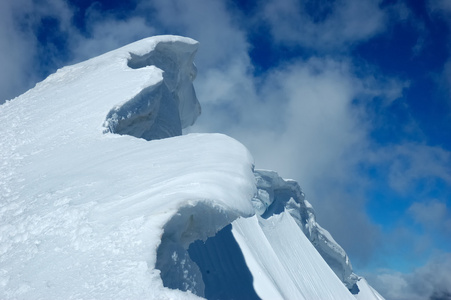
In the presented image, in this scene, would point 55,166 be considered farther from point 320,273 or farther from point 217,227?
point 320,273

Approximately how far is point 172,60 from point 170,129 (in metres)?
2.41

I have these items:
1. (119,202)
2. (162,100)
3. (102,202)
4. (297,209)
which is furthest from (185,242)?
(297,209)

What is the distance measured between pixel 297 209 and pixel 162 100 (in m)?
6.59

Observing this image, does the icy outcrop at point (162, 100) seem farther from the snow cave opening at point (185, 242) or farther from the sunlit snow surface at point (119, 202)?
the snow cave opening at point (185, 242)

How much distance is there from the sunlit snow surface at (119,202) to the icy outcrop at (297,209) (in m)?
2.91

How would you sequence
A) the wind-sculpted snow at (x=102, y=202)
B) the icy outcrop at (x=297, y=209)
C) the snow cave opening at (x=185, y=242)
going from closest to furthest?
the wind-sculpted snow at (x=102, y=202) < the snow cave opening at (x=185, y=242) < the icy outcrop at (x=297, y=209)

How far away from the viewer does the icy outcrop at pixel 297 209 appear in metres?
11.4

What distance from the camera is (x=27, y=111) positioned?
696 centimetres

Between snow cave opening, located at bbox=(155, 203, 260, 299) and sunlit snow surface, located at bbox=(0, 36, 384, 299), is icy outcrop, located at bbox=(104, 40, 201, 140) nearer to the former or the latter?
sunlit snow surface, located at bbox=(0, 36, 384, 299)

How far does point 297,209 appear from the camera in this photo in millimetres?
12867

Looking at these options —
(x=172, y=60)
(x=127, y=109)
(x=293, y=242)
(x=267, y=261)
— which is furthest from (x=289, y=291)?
(x=172, y=60)

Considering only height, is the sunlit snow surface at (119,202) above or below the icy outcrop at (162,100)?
below

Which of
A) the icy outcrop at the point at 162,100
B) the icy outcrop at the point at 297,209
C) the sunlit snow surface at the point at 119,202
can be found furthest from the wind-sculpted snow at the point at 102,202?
the icy outcrop at the point at 297,209

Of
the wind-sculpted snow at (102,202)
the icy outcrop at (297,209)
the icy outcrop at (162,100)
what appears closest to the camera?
the wind-sculpted snow at (102,202)
